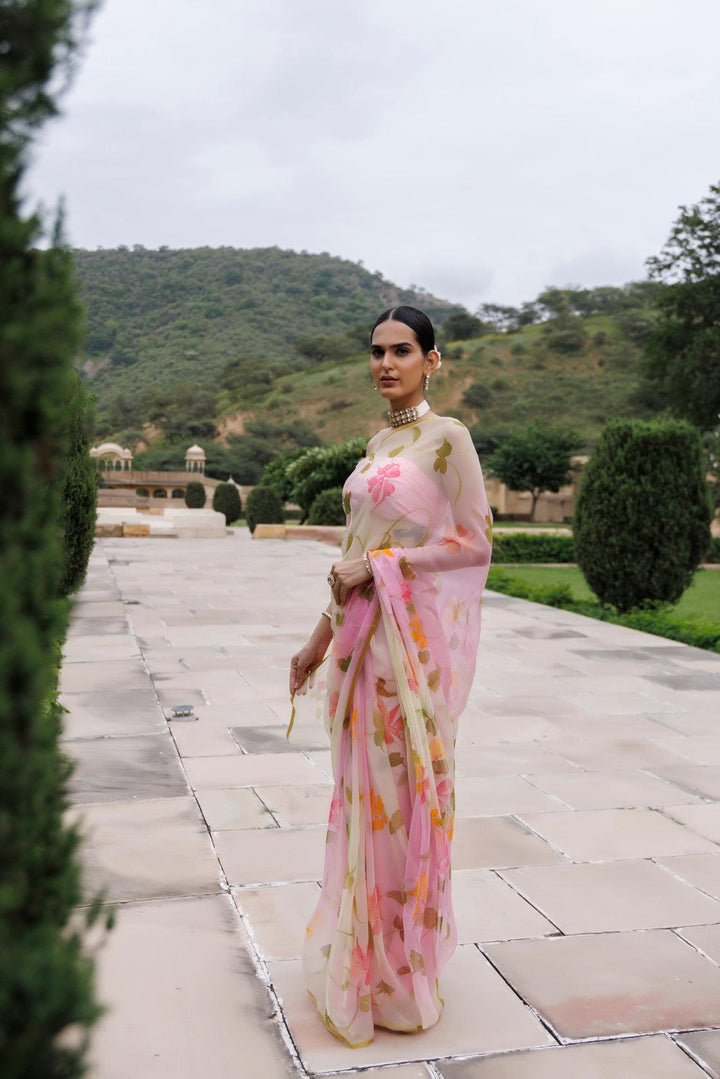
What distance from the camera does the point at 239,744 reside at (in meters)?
4.98

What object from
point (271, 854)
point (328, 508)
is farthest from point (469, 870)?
point (328, 508)

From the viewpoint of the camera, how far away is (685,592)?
45.9 feet

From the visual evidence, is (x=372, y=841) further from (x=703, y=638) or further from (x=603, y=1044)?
(x=703, y=638)

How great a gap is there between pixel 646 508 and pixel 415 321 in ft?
24.8

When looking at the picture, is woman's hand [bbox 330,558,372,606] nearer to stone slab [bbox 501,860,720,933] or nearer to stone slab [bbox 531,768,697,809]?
stone slab [bbox 501,860,720,933]

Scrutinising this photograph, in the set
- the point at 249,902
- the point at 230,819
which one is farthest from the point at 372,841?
the point at 230,819

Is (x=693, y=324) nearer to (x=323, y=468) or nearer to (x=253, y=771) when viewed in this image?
(x=323, y=468)

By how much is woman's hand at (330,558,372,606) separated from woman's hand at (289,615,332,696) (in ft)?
0.50

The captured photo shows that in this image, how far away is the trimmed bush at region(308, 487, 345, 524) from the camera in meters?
22.6

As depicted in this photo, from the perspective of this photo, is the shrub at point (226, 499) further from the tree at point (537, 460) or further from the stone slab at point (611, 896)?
the stone slab at point (611, 896)

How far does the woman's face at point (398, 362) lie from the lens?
7.57 ft

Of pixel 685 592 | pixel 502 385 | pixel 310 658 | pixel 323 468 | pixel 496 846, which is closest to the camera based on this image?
pixel 310 658

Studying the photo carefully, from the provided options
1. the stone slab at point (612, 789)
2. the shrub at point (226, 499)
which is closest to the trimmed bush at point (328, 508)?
the shrub at point (226, 499)

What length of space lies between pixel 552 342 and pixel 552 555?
47.1 m
